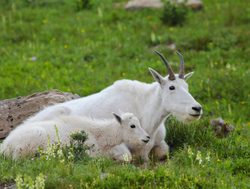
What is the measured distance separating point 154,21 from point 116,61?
2.92 m

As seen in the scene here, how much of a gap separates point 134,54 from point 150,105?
322 inches

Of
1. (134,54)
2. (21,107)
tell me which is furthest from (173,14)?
(21,107)

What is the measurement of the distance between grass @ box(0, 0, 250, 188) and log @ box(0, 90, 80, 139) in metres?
2.24

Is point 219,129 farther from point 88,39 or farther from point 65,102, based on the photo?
point 88,39

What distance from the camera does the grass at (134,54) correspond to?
1201 centimetres

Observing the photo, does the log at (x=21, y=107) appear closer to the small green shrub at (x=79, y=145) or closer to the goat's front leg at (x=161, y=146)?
the goat's front leg at (x=161, y=146)

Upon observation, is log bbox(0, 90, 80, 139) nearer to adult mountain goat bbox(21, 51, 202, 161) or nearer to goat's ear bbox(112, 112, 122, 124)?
adult mountain goat bbox(21, 51, 202, 161)

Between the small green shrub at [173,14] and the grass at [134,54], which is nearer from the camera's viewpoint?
the grass at [134,54]

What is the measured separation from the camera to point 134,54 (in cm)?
1930

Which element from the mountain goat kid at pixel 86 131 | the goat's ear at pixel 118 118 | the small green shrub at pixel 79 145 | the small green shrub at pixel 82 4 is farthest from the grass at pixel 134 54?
the small green shrub at pixel 79 145

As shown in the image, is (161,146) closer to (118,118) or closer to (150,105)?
(150,105)

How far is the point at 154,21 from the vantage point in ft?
70.1

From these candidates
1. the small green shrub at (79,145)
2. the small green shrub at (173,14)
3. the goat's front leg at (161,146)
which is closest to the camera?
the small green shrub at (79,145)

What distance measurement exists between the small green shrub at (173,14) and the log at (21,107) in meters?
8.34
